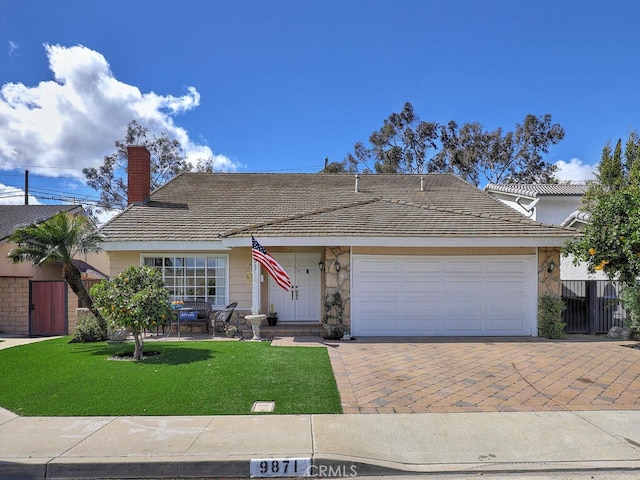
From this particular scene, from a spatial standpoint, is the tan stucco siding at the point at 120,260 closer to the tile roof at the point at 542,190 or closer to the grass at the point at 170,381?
the grass at the point at 170,381

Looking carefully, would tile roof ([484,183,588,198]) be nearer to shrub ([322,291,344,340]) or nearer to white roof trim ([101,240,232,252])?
shrub ([322,291,344,340])

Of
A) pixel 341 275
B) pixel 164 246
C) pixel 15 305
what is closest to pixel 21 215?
pixel 15 305

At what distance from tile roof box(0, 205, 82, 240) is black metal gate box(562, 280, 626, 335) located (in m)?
20.6

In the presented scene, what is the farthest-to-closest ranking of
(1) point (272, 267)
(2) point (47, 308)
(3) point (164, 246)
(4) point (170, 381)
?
A: (2) point (47, 308) < (3) point (164, 246) < (1) point (272, 267) < (4) point (170, 381)

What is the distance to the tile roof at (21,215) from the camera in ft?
59.8

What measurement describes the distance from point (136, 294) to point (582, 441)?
7582mm

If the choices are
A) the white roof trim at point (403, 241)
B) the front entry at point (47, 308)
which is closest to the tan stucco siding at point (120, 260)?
the front entry at point (47, 308)

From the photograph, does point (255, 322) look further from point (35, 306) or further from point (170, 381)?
point (35, 306)

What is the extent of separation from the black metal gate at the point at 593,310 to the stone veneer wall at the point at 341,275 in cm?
670

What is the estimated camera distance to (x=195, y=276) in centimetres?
1283

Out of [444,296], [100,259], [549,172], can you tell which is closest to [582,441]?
[444,296]

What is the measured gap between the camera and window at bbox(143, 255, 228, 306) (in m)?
12.8

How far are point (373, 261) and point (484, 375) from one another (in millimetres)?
4557

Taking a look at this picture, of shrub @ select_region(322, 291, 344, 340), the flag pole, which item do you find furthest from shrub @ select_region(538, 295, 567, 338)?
the flag pole
